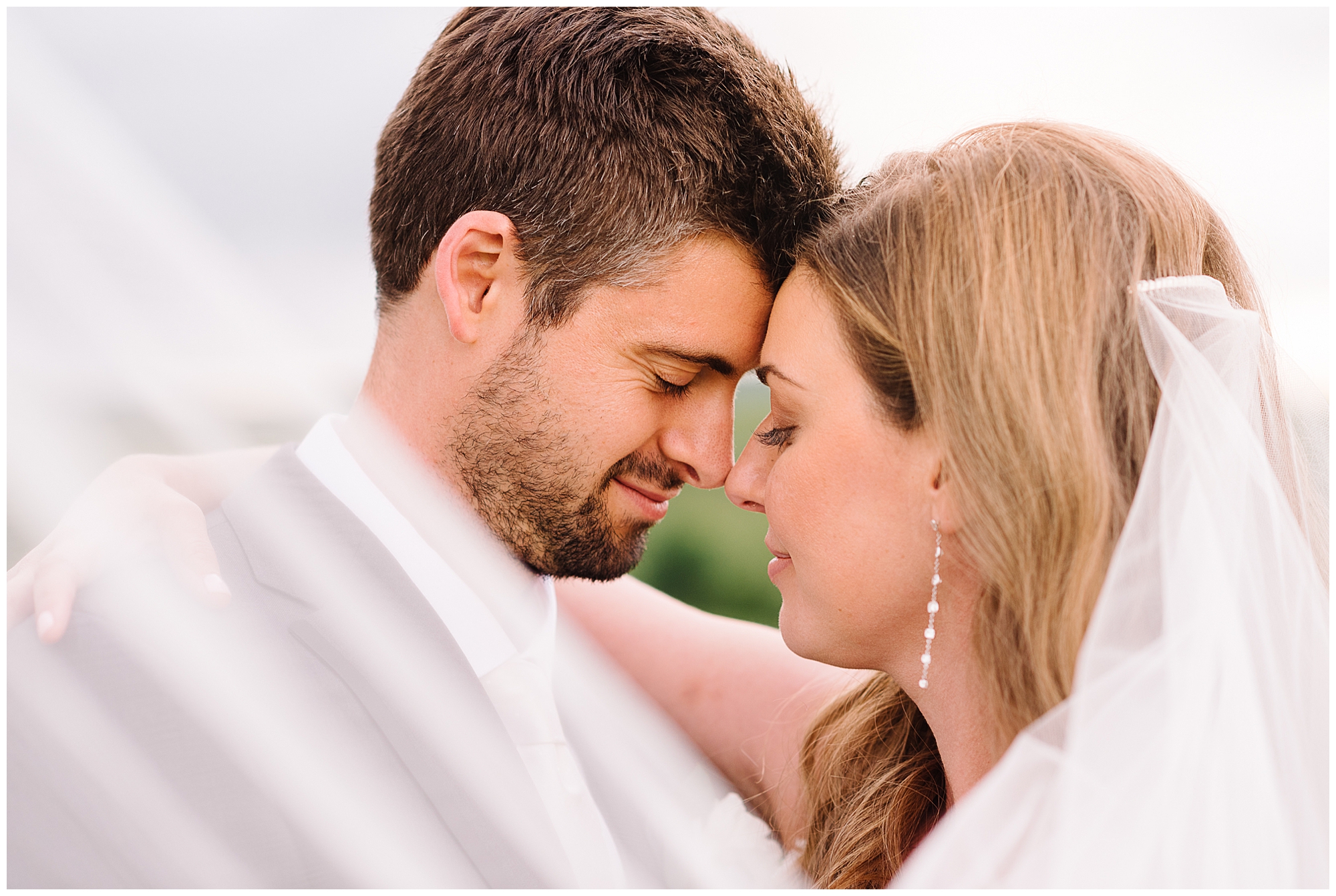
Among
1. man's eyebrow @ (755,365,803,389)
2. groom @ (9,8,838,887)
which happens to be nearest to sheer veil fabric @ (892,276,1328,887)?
man's eyebrow @ (755,365,803,389)

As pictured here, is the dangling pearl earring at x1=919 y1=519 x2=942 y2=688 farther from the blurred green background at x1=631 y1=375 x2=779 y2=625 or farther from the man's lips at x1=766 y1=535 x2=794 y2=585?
Result: the blurred green background at x1=631 y1=375 x2=779 y2=625

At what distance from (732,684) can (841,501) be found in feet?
4.07

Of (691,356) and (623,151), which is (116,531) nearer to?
(691,356)

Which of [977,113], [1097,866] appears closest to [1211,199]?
[977,113]

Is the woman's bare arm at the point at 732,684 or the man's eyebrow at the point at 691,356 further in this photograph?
the woman's bare arm at the point at 732,684

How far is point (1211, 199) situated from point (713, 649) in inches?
76.1

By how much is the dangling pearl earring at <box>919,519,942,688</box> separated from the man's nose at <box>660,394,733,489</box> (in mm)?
655

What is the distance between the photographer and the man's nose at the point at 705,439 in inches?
90.8

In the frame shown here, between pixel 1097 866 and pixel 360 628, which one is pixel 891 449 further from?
pixel 360 628

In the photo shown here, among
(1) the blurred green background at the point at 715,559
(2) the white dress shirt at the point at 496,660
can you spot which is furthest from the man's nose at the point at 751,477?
(1) the blurred green background at the point at 715,559

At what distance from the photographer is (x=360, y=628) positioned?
190cm

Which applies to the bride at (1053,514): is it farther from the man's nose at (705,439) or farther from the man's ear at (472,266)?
the man's ear at (472,266)

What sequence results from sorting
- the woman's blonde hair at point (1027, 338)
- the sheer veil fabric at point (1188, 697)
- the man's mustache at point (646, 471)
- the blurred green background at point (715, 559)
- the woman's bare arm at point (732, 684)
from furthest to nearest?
the blurred green background at point (715, 559) → the woman's bare arm at point (732, 684) → the man's mustache at point (646, 471) → the woman's blonde hair at point (1027, 338) → the sheer veil fabric at point (1188, 697)

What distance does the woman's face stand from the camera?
70.4 inches
